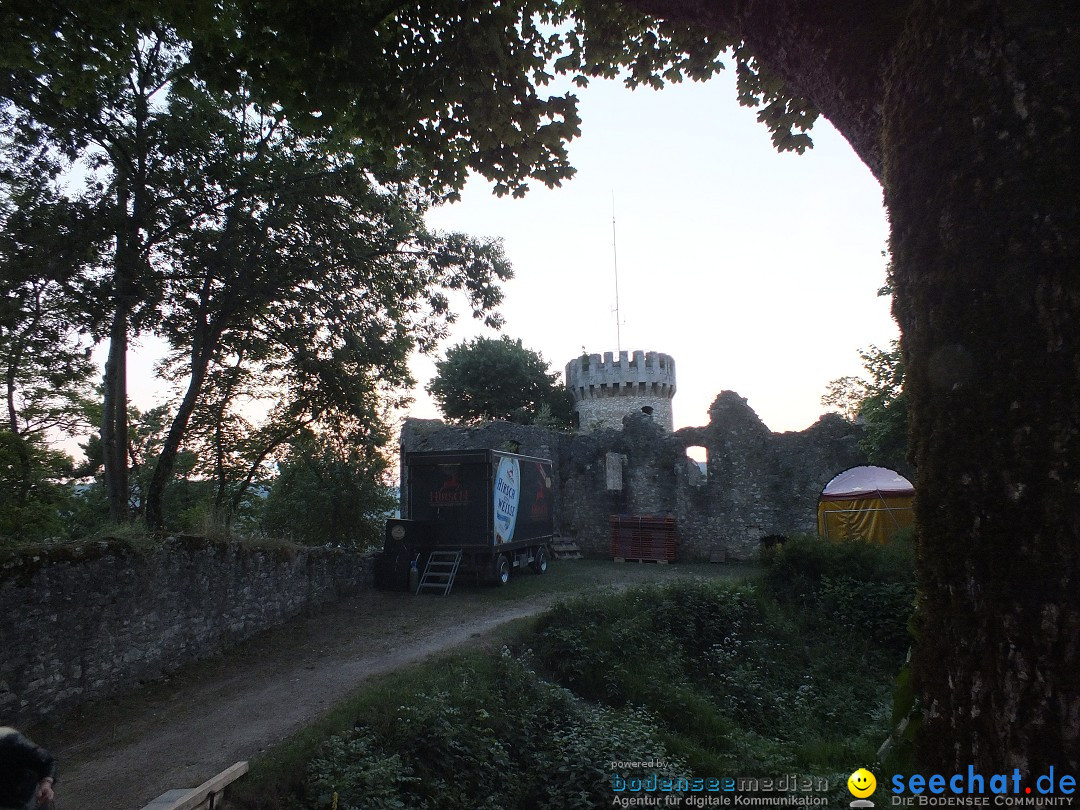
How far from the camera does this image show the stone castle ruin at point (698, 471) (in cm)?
1989

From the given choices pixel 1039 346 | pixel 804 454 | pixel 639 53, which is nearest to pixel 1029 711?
pixel 1039 346

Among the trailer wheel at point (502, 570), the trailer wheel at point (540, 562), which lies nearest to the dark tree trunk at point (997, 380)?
the trailer wheel at point (502, 570)

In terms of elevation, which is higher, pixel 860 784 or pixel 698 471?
pixel 698 471

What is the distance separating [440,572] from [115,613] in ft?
24.6

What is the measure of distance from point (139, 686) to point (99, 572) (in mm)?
1460

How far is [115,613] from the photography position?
7.23 meters

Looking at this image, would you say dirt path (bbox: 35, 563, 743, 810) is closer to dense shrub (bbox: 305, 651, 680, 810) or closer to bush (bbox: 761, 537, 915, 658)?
dense shrub (bbox: 305, 651, 680, 810)

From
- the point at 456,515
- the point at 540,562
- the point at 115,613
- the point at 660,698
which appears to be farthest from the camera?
the point at 540,562

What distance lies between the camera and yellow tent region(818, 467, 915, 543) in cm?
1683

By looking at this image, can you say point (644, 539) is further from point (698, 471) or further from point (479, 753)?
point (479, 753)

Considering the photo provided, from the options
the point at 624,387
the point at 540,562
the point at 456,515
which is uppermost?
the point at 624,387

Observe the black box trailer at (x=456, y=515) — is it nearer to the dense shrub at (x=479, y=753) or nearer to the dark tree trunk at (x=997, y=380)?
the dense shrub at (x=479, y=753)

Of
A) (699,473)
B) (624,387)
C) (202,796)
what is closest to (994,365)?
(202,796)

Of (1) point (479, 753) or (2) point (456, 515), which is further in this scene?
(2) point (456, 515)
